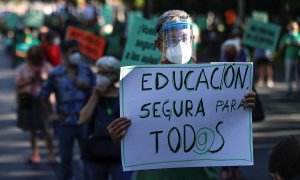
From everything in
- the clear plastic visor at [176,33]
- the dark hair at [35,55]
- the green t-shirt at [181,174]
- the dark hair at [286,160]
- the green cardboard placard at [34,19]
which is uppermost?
the green cardboard placard at [34,19]

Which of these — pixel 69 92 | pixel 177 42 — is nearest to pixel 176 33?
pixel 177 42

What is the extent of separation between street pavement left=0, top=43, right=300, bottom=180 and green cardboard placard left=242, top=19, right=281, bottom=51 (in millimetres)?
1382

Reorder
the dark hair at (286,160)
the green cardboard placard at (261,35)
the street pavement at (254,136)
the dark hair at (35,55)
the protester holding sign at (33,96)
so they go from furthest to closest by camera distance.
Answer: the green cardboard placard at (261,35) < the protester holding sign at (33,96) < the dark hair at (35,55) < the street pavement at (254,136) < the dark hair at (286,160)

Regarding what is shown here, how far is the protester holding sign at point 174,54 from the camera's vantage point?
13.9 feet

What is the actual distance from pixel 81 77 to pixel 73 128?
21.1 inches

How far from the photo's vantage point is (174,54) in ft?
14.3

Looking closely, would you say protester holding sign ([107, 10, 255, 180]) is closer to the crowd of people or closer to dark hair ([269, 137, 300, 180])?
the crowd of people

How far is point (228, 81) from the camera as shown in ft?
14.3

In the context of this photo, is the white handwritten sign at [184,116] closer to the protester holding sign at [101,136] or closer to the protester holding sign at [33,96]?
the protester holding sign at [101,136]

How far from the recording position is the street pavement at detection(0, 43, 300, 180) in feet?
37.1

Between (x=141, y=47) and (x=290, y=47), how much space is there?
12.1 meters

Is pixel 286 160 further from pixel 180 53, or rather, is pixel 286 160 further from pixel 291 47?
pixel 291 47

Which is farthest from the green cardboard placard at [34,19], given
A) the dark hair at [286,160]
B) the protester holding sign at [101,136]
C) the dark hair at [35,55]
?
the dark hair at [286,160]

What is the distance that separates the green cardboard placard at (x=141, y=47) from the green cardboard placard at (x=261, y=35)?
8.38m
